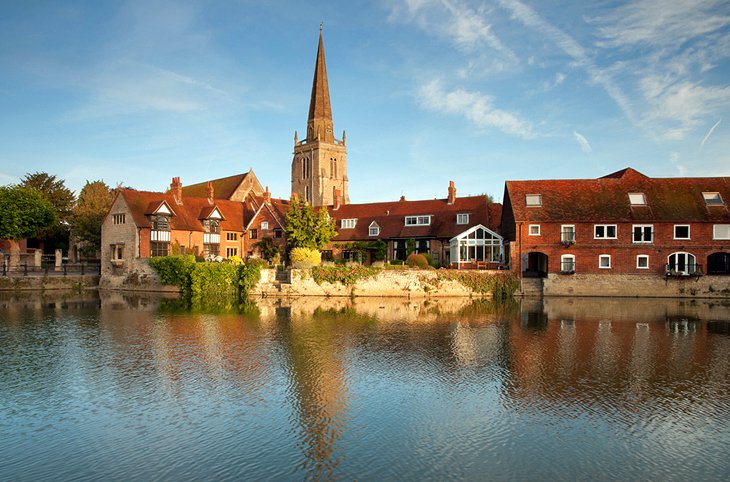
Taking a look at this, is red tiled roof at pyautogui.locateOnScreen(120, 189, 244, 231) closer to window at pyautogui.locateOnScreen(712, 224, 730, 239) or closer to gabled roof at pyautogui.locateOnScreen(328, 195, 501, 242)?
gabled roof at pyautogui.locateOnScreen(328, 195, 501, 242)

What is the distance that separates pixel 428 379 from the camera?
54.0 feet

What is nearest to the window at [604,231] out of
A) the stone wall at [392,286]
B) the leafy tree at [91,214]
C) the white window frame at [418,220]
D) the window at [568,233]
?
the window at [568,233]

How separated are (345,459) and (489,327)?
16038 millimetres

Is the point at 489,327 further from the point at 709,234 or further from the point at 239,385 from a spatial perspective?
the point at 709,234

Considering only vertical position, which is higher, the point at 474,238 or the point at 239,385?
the point at 474,238

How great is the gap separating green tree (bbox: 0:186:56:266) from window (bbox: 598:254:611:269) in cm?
5058

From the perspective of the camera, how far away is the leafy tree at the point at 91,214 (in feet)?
176

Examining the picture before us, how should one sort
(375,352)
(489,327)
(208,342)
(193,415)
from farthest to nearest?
(489,327), (208,342), (375,352), (193,415)

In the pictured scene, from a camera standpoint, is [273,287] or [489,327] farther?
[273,287]

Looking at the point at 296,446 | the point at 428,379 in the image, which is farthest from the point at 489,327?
the point at 296,446

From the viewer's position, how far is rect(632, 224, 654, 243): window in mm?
39725

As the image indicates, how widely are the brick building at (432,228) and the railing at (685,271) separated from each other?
1170 cm

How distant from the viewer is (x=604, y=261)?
3981 cm

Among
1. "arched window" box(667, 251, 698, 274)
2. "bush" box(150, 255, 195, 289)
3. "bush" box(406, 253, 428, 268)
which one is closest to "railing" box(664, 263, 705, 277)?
"arched window" box(667, 251, 698, 274)
